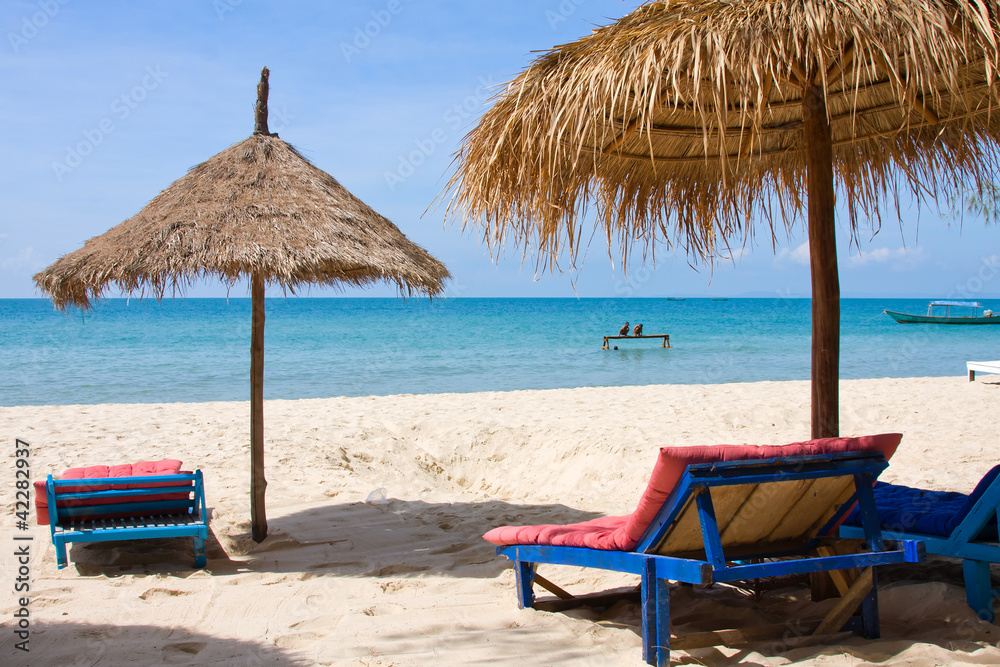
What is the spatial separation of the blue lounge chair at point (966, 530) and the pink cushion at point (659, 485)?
324mm

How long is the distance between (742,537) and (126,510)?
10.4 ft

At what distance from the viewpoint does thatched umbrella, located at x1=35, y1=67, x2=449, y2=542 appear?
143 inches

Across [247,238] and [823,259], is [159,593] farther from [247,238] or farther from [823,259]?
[823,259]

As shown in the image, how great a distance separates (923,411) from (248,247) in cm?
731

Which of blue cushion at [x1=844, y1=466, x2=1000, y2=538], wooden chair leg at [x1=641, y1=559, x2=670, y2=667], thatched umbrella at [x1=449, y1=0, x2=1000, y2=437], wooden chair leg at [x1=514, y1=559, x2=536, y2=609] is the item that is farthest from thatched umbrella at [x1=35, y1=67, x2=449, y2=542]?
blue cushion at [x1=844, y1=466, x2=1000, y2=538]

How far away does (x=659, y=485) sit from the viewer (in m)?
2.14

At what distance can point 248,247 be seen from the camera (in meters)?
3.64

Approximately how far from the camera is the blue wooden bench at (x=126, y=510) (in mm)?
3506

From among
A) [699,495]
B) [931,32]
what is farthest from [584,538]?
[931,32]

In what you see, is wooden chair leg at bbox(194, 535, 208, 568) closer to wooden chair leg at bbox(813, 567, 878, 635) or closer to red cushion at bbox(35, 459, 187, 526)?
red cushion at bbox(35, 459, 187, 526)

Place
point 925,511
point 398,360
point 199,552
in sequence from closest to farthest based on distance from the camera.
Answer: point 925,511, point 199,552, point 398,360

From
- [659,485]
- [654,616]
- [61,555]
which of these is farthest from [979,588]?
[61,555]

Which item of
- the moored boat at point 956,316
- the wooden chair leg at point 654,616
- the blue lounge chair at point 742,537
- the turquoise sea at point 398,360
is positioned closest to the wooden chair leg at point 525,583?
the blue lounge chair at point 742,537

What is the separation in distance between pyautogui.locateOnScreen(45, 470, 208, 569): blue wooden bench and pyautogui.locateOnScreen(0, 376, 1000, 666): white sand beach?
0.66 ft
